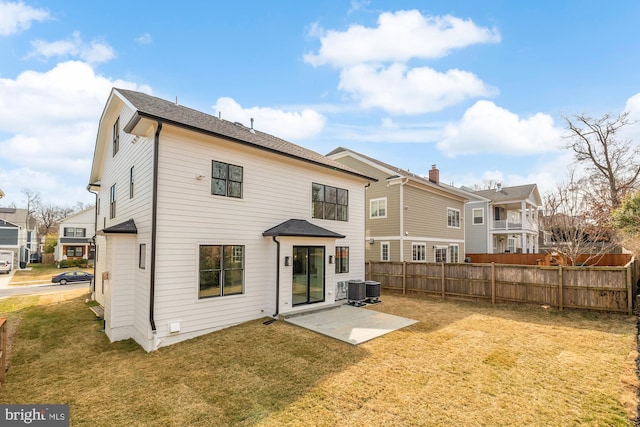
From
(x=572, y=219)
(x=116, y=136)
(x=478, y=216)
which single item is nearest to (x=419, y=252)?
(x=572, y=219)

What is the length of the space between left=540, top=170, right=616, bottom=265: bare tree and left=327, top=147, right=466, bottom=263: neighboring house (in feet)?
18.9

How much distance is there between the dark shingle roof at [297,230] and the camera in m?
9.27

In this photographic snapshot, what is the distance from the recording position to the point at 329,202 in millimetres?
12023

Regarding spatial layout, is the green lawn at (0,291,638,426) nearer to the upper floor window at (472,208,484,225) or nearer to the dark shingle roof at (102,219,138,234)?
the dark shingle roof at (102,219,138,234)

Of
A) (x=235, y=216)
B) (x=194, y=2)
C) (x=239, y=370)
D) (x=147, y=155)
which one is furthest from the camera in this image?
(x=194, y=2)

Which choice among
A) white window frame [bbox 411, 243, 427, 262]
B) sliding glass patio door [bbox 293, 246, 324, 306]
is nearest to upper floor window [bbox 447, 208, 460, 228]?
white window frame [bbox 411, 243, 427, 262]

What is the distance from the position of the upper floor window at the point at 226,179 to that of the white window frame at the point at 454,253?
1684 cm

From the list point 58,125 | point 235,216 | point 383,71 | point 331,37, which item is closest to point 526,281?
point 383,71

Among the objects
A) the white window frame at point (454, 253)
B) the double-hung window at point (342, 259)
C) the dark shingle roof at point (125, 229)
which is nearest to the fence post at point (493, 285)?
the double-hung window at point (342, 259)

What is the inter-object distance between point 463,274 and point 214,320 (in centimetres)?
944

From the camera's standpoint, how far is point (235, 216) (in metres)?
8.84

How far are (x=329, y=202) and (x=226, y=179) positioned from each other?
4.52 metres

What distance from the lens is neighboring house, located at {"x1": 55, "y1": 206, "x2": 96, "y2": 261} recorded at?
3491 cm

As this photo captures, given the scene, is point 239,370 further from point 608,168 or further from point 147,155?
point 608,168
